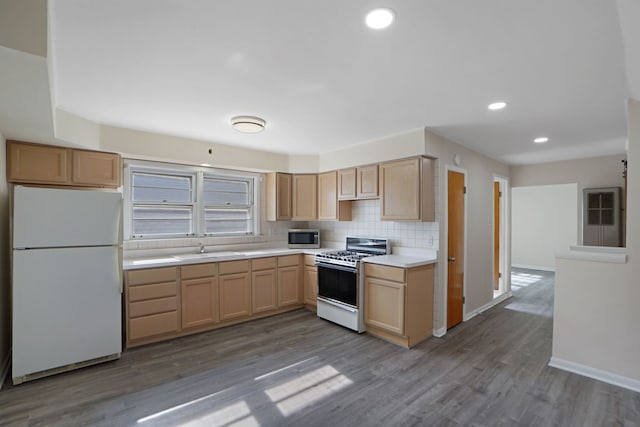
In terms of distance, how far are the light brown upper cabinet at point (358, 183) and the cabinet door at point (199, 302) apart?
85.6 inches

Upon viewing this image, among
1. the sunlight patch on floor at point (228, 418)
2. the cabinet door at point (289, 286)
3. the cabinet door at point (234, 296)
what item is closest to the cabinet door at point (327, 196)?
the cabinet door at point (289, 286)

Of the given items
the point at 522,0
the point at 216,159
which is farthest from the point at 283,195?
the point at 522,0

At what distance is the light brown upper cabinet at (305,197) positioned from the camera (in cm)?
491

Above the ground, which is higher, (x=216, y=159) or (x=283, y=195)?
(x=216, y=159)

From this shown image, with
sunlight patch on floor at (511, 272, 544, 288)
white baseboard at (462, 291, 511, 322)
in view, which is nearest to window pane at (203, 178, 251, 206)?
white baseboard at (462, 291, 511, 322)

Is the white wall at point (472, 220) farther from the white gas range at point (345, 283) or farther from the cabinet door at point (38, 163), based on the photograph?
the cabinet door at point (38, 163)

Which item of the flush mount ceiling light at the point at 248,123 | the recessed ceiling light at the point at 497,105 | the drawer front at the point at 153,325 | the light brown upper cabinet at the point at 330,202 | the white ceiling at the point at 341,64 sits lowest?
the drawer front at the point at 153,325

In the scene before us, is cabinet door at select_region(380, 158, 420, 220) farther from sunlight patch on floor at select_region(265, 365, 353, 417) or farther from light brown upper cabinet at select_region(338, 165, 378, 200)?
sunlight patch on floor at select_region(265, 365, 353, 417)

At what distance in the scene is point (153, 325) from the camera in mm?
3346

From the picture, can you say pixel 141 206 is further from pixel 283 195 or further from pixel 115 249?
pixel 283 195

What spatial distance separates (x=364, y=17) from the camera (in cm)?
154

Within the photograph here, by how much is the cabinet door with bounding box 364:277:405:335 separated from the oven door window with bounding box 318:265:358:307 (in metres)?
0.16

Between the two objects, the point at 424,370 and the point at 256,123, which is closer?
the point at 424,370

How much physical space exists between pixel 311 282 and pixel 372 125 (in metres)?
2.47
